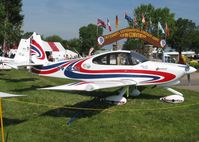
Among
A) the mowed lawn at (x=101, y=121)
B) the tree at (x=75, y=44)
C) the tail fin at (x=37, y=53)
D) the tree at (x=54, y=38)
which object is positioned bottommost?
the mowed lawn at (x=101, y=121)

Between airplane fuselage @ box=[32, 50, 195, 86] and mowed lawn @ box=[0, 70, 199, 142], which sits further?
airplane fuselage @ box=[32, 50, 195, 86]

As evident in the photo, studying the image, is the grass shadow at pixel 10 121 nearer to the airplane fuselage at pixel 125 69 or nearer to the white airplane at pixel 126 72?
the white airplane at pixel 126 72

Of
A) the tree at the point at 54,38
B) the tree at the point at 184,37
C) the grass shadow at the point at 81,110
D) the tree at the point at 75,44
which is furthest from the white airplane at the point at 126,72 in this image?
the tree at the point at 54,38

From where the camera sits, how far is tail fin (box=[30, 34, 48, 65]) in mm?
15641

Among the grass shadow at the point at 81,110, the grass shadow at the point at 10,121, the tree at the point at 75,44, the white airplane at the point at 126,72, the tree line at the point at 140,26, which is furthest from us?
the tree at the point at 75,44

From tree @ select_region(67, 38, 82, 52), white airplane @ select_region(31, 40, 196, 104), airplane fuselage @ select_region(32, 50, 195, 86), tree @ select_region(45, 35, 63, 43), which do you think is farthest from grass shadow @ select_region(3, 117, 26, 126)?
tree @ select_region(45, 35, 63, 43)

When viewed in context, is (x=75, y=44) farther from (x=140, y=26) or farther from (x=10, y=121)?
(x=10, y=121)

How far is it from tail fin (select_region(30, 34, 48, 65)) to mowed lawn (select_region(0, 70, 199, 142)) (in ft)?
12.5

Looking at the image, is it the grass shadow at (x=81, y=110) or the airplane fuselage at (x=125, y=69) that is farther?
the airplane fuselage at (x=125, y=69)

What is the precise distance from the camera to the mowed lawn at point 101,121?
7.61 m

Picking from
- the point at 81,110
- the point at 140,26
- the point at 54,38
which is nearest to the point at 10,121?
the point at 81,110

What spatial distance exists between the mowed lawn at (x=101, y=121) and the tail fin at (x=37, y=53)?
382 centimetres

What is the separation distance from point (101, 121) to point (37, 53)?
8.40m

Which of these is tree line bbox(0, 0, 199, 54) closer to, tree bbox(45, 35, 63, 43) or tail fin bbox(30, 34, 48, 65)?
tree bbox(45, 35, 63, 43)
